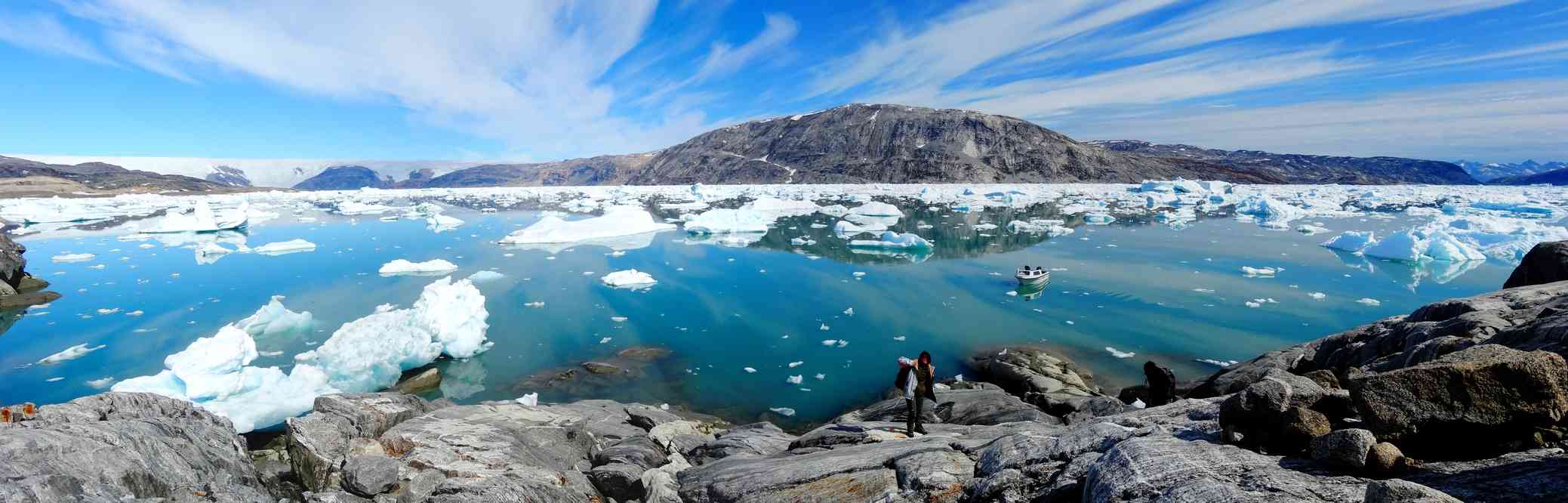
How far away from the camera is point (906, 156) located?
148 metres

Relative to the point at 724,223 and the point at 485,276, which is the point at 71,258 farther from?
the point at 724,223

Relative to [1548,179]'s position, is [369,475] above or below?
below

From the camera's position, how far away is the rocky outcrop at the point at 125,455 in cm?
428

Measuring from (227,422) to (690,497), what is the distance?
17.5 feet

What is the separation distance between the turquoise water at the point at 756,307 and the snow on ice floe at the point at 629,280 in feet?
2.23

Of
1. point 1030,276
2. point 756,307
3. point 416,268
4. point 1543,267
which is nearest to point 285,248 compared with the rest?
point 416,268

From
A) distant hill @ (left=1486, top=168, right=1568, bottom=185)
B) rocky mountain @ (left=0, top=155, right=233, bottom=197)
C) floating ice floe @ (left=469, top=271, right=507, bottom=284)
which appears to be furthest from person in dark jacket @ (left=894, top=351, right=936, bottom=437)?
distant hill @ (left=1486, top=168, right=1568, bottom=185)

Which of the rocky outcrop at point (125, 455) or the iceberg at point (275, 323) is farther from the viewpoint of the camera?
the iceberg at point (275, 323)

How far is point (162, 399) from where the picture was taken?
6.44 metres

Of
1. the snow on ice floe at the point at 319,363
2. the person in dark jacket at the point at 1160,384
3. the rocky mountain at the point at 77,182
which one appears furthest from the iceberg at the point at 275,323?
the rocky mountain at the point at 77,182

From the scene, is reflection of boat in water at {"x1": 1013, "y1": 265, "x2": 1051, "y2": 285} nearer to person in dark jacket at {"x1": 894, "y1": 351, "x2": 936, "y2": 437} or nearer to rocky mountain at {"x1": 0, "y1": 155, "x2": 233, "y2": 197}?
person in dark jacket at {"x1": 894, "y1": 351, "x2": 936, "y2": 437}

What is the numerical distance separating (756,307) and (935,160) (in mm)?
131586

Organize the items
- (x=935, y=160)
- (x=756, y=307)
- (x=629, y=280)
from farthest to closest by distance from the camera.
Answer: (x=935, y=160), (x=629, y=280), (x=756, y=307)

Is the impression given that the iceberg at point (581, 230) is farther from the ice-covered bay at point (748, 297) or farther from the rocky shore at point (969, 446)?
the rocky shore at point (969, 446)
